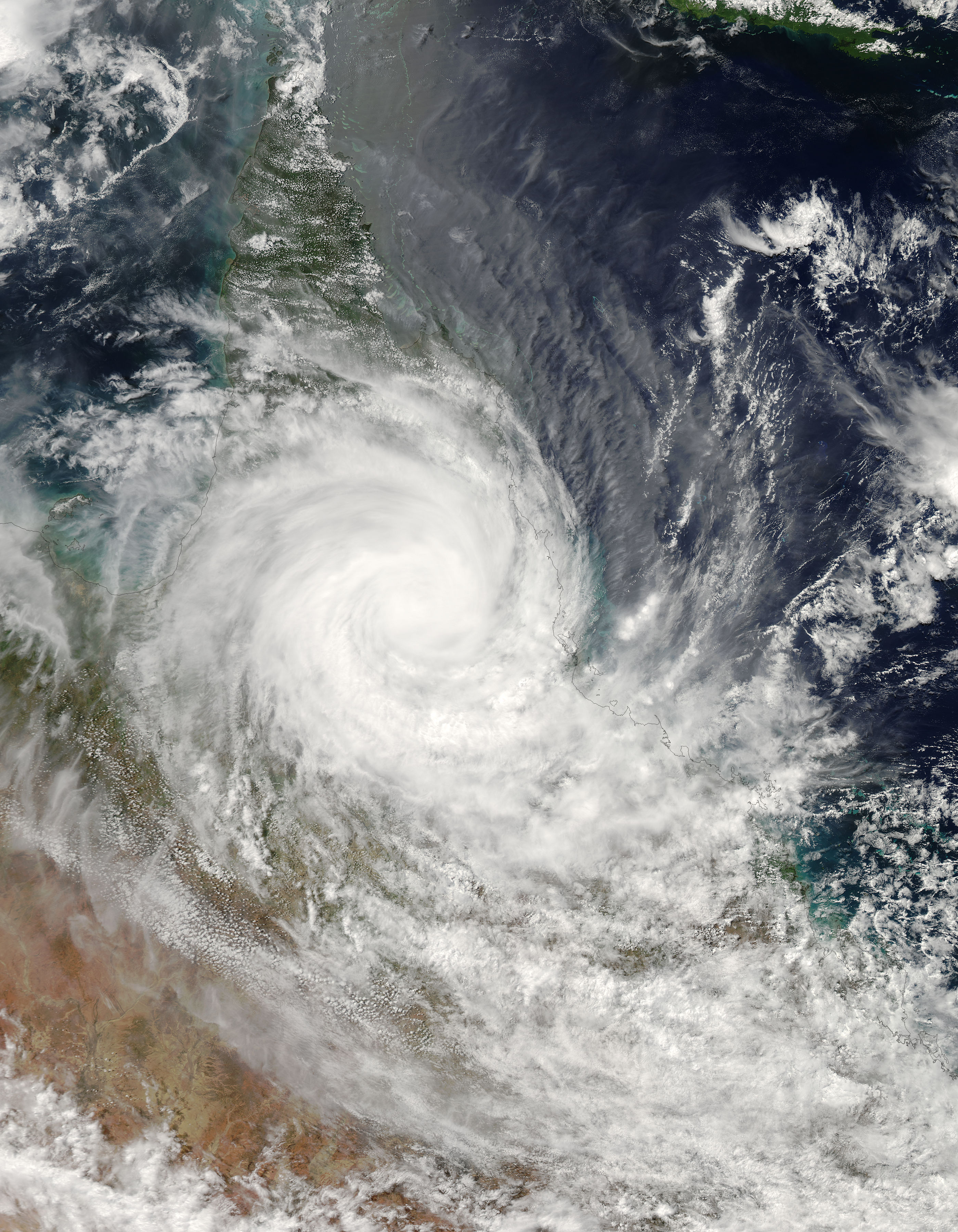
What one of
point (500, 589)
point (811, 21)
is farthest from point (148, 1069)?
point (811, 21)

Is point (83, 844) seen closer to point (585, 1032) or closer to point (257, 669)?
point (257, 669)

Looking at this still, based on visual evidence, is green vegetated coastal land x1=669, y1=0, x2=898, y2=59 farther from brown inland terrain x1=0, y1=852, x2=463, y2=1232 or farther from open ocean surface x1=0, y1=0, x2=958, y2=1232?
brown inland terrain x1=0, y1=852, x2=463, y2=1232

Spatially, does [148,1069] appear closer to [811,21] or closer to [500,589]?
[500,589]

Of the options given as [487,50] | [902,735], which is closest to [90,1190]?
[902,735]

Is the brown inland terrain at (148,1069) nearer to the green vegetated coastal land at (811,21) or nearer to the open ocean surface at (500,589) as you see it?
the open ocean surface at (500,589)

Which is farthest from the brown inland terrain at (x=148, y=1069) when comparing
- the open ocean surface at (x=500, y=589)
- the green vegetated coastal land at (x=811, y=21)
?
the green vegetated coastal land at (x=811, y=21)
